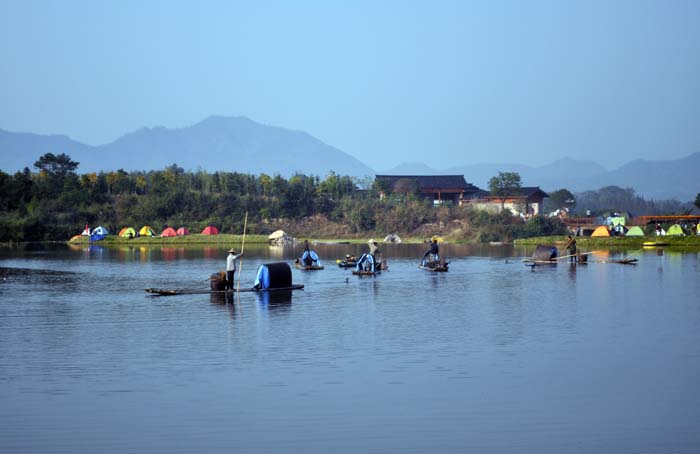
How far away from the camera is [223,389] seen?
539 inches

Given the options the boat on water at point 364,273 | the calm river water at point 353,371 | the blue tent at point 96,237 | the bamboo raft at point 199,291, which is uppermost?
the blue tent at point 96,237

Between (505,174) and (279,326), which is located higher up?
(505,174)

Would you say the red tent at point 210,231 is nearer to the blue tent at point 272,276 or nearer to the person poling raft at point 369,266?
the person poling raft at point 369,266

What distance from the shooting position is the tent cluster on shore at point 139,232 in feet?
247

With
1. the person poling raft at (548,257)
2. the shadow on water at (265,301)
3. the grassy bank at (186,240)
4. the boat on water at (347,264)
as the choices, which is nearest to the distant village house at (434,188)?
the grassy bank at (186,240)

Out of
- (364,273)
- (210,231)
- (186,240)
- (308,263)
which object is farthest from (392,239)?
(364,273)

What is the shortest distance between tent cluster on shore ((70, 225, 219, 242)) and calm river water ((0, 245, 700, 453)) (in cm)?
4759

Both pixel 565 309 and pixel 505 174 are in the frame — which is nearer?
pixel 565 309

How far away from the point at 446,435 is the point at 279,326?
9939mm

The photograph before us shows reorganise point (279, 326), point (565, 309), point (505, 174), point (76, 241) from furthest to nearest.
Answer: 1. point (505, 174)
2. point (76, 241)
3. point (565, 309)
4. point (279, 326)

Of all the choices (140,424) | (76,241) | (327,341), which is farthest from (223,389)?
(76,241)

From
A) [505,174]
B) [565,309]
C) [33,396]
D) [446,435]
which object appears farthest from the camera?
[505,174]

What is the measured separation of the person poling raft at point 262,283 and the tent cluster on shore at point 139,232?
49127 millimetres

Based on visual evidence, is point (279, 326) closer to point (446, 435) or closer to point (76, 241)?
point (446, 435)
